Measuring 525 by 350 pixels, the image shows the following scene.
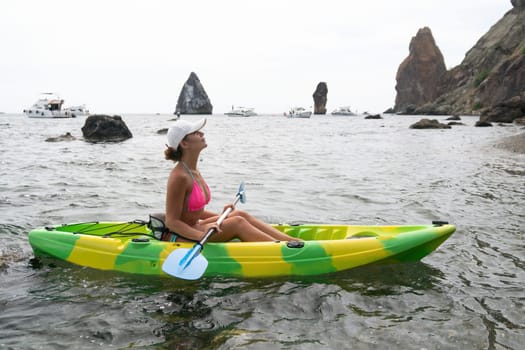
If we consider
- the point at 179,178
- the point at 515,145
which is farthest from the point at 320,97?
the point at 179,178

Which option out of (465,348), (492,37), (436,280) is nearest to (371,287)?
(436,280)

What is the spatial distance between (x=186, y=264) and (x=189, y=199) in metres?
0.66

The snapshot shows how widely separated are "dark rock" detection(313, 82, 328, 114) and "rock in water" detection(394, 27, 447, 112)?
20.0m

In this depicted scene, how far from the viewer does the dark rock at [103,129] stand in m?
24.1

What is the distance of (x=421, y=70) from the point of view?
119062 mm

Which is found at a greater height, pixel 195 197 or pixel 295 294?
pixel 195 197

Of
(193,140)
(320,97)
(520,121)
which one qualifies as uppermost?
(320,97)

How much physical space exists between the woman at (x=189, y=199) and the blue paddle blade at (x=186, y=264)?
10.2 inches

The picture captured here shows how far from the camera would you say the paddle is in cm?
418

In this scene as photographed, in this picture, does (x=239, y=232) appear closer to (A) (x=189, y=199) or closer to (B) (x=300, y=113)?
(A) (x=189, y=199)

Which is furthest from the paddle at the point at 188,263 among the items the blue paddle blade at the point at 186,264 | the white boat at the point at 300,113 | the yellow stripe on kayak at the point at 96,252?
the white boat at the point at 300,113

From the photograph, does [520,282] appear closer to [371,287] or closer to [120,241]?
Answer: [371,287]

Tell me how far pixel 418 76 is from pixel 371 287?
124 meters

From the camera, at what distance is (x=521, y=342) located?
3.36m
